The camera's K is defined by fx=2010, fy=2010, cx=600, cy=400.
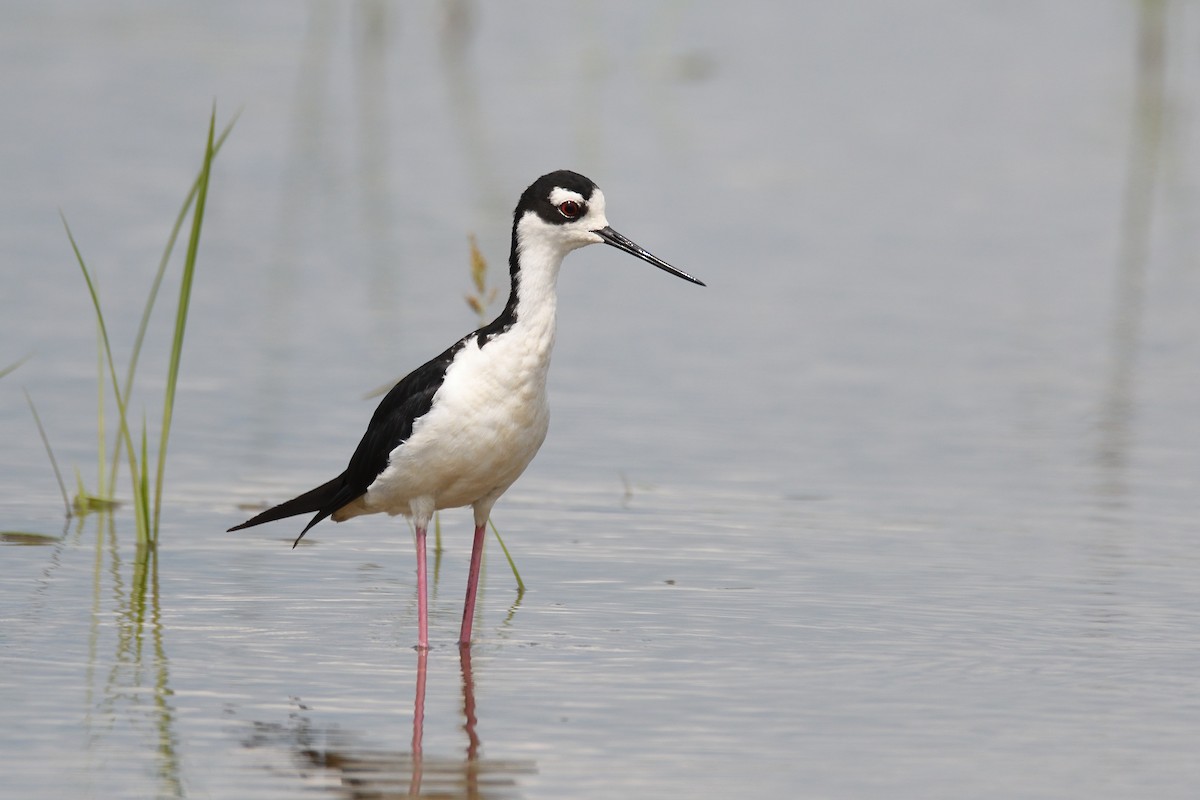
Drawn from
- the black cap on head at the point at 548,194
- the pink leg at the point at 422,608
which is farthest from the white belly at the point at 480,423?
the black cap on head at the point at 548,194

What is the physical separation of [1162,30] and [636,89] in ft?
18.9

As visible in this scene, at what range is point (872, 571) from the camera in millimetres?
7258

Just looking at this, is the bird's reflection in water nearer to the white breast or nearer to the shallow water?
the shallow water

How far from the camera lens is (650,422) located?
9.55m

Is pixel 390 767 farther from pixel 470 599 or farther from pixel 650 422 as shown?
pixel 650 422

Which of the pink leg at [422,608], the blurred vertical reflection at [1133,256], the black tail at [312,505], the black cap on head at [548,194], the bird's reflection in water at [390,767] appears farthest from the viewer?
the blurred vertical reflection at [1133,256]

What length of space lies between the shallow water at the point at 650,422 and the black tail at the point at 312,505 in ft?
0.81

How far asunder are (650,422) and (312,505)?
289cm

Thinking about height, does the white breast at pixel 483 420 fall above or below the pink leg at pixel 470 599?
above

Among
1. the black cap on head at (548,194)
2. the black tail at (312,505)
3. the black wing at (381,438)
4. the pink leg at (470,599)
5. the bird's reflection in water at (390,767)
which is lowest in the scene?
the bird's reflection in water at (390,767)

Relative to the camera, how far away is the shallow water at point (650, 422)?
5.43 meters

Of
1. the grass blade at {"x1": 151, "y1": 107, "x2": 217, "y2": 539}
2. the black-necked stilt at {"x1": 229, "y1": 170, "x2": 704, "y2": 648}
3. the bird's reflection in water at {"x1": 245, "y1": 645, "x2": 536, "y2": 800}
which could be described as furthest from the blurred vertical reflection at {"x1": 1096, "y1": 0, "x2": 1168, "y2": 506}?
the bird's reflection in water at {"x1": 245, "y1": 645, "x2": 536, "y2": 800}

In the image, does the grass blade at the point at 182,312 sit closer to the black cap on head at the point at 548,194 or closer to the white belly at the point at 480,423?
the white belly at the point at 480,423

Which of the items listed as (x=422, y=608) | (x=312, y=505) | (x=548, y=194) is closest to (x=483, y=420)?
(x=422, y=608)
